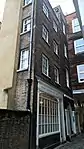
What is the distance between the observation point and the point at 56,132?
32.2 ft

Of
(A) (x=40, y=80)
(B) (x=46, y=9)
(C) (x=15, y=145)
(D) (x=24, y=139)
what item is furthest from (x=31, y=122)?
(B) (x=46, y=9)

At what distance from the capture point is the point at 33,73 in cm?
812

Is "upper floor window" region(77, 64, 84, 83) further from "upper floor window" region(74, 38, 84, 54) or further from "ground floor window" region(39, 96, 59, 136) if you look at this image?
"ground floor window" region(39, 96, 59, 136)

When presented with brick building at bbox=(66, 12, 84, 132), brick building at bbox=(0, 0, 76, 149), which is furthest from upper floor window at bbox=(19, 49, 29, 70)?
brick building at bbox=(66, 12, 84, 132)

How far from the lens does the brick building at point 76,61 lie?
14.9 meters

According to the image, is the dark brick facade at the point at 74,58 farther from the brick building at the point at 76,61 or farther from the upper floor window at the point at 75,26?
the upper floor window at the point at 75,26

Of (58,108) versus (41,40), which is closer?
(41,40)

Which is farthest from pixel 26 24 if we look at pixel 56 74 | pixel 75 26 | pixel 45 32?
pixel 75 26

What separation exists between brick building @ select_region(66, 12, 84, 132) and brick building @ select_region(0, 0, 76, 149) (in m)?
2.95

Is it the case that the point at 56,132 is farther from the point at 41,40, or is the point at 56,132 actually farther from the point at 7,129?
the point at 41,40

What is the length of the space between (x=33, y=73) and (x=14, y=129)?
320cm

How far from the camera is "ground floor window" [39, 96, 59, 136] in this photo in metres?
8.27

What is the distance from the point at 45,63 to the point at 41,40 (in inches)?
63.8

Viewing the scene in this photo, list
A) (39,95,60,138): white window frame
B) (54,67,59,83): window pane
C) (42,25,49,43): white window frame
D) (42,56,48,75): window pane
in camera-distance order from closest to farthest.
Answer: (39,95,60,138): white window frame → (42,56,48,75): window pane → (42,25,49,43): white window frame → (54,67,59,83): window pane
